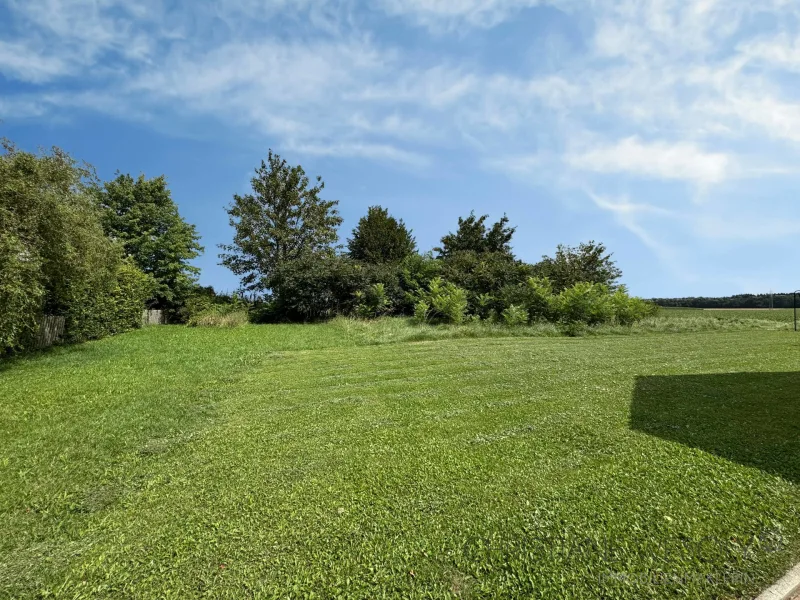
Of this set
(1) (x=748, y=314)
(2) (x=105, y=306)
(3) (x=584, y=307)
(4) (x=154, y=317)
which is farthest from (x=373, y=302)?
(1) (x=748, y=314)

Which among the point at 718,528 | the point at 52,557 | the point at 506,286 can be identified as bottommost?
the point at 52,557

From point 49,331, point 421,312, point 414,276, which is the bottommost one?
point 49,331

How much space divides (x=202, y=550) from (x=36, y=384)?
6.43 m

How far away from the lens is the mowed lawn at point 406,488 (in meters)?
2.08

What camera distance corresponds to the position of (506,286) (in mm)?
18344

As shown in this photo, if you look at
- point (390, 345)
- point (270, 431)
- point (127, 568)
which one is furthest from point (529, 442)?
point (390, 345)

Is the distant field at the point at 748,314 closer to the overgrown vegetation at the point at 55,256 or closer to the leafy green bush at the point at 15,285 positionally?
the overgrown vegetation at the point at 55,256

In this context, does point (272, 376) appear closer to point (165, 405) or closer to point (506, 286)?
point (165, 405)

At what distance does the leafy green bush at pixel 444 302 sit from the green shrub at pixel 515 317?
73.2 inches

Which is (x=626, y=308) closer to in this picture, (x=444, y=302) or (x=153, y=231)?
(x=444, y=302)

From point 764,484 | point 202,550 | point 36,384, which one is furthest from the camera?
point 36,384

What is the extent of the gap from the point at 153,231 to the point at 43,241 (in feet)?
49.5

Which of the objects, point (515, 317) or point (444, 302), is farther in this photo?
point (444, 302)

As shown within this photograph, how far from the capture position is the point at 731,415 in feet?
14.0
